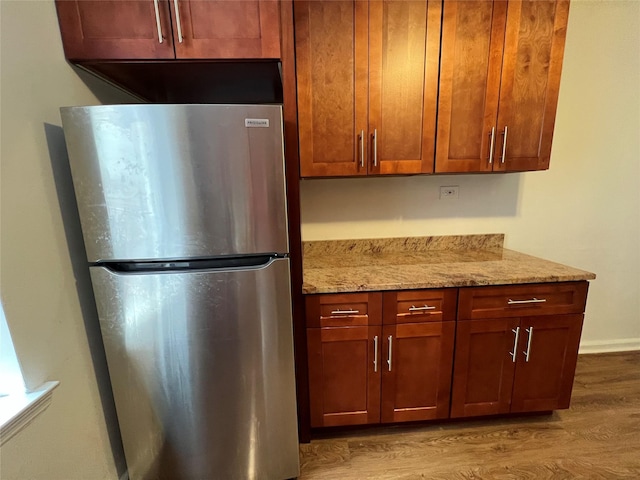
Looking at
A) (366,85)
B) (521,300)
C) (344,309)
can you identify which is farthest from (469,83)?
(344,309)

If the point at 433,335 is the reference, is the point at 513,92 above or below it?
above

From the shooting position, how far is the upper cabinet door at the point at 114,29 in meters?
1.00

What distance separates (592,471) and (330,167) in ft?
6.17

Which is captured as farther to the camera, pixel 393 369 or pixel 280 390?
pixel 393 369

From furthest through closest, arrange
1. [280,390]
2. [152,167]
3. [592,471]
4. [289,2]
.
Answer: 1. [592,471]
2. [280,390]
3. [289,2]
4. [152,167]

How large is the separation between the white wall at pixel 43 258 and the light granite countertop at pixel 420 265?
892mm

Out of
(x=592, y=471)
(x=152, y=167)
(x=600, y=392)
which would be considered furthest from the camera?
(x=600, y=392)

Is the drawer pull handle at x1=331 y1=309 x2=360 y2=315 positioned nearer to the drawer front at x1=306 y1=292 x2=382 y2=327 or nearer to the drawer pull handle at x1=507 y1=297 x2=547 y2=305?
the drawer front at x1=306 y1=292 x2=382 y2=327

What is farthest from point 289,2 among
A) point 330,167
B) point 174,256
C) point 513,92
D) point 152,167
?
point 513,92

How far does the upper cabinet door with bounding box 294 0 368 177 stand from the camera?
127 cm

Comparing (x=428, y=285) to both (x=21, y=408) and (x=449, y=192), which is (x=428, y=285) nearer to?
(x=449, y=192)

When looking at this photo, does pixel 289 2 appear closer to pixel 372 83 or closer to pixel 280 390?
pixel 372 83

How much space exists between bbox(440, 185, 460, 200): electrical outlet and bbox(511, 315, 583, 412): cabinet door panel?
84cm

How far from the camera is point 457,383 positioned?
144 cm
